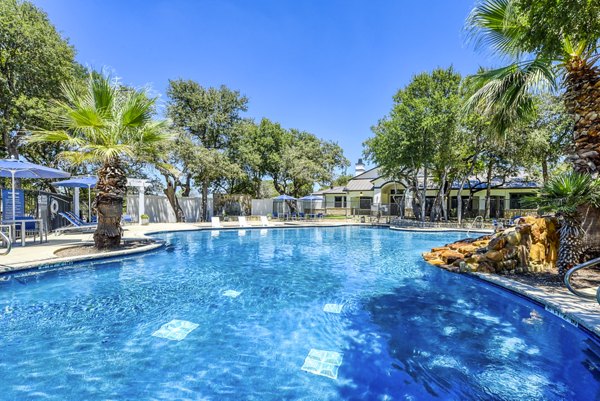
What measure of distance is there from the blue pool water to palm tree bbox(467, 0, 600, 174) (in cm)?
372

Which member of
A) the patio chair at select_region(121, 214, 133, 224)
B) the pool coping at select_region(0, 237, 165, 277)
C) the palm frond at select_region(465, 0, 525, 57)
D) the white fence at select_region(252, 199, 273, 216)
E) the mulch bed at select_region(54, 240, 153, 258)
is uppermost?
the palm frond at select_region(465, 0, 525, 57)

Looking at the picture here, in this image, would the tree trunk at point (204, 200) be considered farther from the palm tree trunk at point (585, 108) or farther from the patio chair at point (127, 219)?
the palm tree trunk at point (585, 108)

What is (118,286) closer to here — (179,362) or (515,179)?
(179,362)

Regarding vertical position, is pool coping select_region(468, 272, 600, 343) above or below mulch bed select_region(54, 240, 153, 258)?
below

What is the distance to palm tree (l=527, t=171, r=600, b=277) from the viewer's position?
5.53m

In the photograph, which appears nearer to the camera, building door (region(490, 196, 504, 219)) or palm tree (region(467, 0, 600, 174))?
palm tree (region(467, 0, 600, 174))

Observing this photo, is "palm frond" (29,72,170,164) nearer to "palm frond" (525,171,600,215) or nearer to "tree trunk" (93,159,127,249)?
"tree trunk" (93,159,127,249)

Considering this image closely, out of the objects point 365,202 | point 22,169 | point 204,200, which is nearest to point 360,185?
point 365,202

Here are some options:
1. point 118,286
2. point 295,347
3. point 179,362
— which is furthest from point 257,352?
point 118,286

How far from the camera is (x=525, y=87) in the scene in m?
5.87

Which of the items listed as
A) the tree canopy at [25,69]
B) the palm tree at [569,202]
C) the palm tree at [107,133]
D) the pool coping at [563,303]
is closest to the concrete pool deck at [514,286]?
the pool coping at [563,303]

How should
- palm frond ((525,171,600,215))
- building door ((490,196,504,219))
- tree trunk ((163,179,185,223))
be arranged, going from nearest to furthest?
palm frond ((525,171,600,215))
tree trunk ((163,179,185,223))
building door ((490,196,504,219))

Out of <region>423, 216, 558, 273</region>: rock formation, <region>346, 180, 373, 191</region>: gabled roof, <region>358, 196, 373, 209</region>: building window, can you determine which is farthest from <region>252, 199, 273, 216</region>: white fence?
<region>423, 216, 558, 273</region>: rock formation

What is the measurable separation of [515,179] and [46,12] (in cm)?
3627
